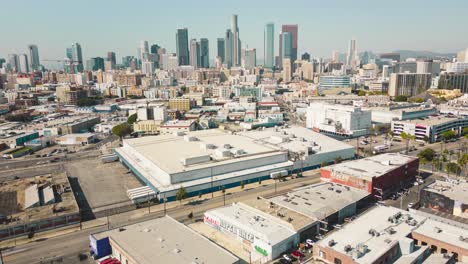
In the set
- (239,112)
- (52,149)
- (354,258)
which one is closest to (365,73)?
(239,112)

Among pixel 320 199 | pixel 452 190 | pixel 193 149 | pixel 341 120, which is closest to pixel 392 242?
pixel 320 199

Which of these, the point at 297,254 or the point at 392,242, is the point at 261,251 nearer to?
the point at 297,254

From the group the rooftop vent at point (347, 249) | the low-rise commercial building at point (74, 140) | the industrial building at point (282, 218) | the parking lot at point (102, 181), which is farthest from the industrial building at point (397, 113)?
the low-rise commercial building at point (74, 140)

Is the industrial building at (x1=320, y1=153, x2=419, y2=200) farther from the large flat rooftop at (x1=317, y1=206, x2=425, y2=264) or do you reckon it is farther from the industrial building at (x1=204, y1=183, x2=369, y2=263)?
the large flat rooftop at (x1=317, y1=206, x2=425, y2=264)

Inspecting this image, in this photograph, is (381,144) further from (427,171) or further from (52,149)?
(52,149)

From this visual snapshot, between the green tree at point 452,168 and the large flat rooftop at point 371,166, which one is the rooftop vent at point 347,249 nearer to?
the large flat rooftop at point 371,166

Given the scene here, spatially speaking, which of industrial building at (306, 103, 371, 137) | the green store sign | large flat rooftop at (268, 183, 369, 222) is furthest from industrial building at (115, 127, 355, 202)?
industrial building at (306, 103, 371, 137)

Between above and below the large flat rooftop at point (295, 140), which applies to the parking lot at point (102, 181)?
below
